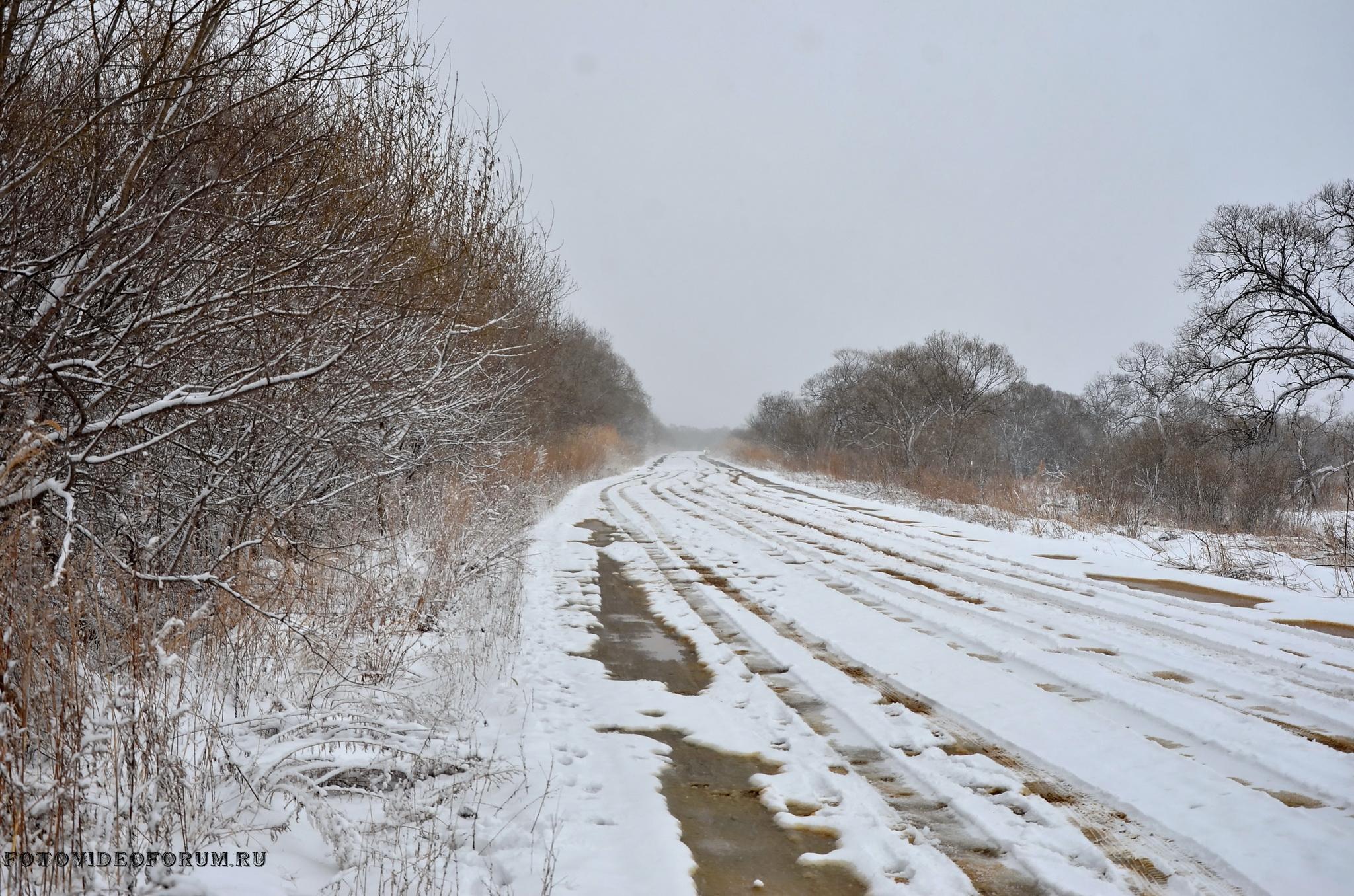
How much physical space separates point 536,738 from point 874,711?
210 cm

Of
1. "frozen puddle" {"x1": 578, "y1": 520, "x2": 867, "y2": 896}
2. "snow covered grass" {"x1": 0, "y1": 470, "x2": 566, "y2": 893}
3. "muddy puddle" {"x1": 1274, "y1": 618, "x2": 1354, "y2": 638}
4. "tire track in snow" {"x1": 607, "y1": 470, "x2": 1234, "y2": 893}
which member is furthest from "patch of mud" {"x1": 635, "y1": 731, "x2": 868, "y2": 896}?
"muddy puddle" {"x1": 1274, "y1": 618, "x2": 1354, "y2": 638}

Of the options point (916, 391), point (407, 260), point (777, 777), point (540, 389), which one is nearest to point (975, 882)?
point (777, 777)

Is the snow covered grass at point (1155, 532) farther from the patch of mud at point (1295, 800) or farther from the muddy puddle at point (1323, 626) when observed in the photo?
the patch of mud at point (1295, 800)

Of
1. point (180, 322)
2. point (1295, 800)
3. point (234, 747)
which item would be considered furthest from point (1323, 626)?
point (180, 322)

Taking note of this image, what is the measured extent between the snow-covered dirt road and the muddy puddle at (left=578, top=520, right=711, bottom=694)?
3cm

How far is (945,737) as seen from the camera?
13.9ft

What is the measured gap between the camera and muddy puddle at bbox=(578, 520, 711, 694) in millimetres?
5758

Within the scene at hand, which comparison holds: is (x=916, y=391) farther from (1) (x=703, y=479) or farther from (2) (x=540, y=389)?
(2) (x=540, y=389)

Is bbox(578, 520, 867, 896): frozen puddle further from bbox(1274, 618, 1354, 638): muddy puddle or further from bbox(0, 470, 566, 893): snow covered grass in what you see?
bbox(1274, 618, 1354, 638): muddy puddle

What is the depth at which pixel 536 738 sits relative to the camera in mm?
4453

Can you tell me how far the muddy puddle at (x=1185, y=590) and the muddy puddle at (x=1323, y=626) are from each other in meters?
0.73

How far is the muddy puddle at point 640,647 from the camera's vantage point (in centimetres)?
576

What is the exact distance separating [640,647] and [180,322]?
14.2 ft

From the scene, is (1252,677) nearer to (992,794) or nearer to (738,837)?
(992,794)
